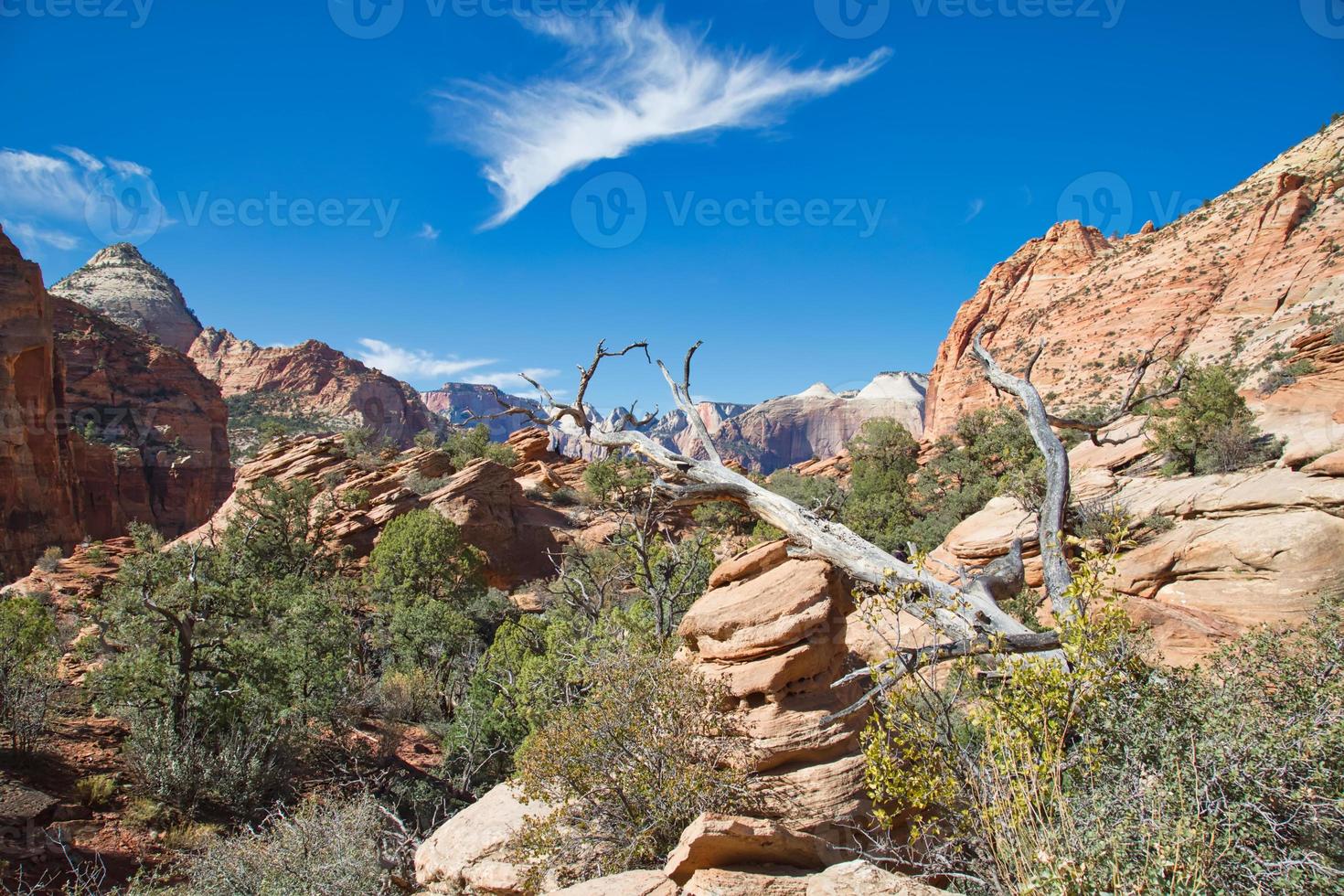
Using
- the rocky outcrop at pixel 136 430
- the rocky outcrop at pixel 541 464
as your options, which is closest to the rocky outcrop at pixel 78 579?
the rocky outcrop at pixel 541 464

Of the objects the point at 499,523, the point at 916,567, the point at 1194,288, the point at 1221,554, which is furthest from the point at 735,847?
the point at 1194,288

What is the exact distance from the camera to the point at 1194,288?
44.1m

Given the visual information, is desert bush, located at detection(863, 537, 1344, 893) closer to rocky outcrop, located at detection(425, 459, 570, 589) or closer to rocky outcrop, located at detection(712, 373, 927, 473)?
rocky outcrop, located at detection(425, 459, 570, 589)

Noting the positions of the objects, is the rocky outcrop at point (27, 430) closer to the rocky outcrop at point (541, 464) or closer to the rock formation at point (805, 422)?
the rocky outcrop at point (541, 464)

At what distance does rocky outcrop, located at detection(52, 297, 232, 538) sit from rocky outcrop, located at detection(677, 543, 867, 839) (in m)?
57.6

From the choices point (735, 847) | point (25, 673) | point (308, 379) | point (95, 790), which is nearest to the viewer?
point (735, 847)

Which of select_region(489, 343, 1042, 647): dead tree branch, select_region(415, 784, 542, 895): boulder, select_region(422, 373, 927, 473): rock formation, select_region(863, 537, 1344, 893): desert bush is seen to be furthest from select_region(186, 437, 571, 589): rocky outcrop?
select_region(422, 373, 927, 473): rock formation

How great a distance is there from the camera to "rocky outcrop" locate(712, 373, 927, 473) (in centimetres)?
15812

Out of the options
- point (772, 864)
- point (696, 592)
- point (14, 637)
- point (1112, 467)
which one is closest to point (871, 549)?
point (772, 864)

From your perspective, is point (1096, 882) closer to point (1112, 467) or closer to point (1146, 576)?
point (1146, 576)

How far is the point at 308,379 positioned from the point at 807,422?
11687 cm

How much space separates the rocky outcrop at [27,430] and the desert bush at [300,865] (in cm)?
4661

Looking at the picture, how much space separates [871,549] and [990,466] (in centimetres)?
2487

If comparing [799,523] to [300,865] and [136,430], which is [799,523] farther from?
[136,430]
